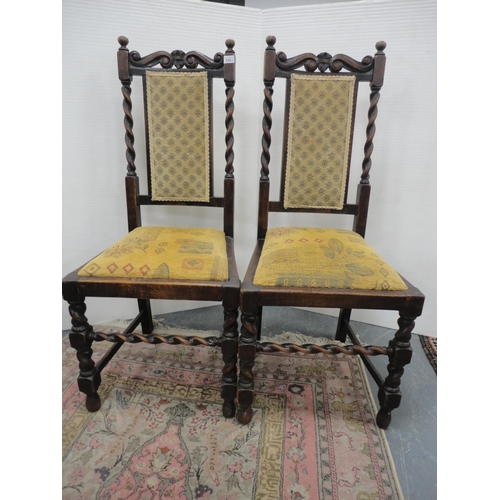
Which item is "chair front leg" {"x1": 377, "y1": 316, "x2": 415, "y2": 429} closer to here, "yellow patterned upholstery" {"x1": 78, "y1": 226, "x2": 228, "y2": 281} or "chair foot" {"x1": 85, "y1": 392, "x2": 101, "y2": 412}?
"yellow patterned upholstery" {"x1": 78, "y1": 226, "x2": 228, "y2": 281}

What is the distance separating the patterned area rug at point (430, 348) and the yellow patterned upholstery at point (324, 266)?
2.55 feet

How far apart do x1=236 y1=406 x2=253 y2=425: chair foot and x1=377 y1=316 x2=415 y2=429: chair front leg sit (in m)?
0.49

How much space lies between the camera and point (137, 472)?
98 cm

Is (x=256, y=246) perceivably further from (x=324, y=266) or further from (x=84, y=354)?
(x=84, y=354)

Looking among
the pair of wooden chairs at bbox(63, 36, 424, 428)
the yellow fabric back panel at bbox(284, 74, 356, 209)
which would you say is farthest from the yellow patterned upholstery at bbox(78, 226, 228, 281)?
the yellow fabric back panel at bbox(284, 74, 356, 209)

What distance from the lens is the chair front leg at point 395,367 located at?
104cm

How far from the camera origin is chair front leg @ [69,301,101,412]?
1.10 m

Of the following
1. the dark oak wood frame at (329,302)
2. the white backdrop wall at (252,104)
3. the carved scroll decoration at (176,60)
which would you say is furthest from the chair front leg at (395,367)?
the carved scroll decoration at (176,60)

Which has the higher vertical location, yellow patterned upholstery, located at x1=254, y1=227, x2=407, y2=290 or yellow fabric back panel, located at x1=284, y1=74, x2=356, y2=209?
yellow fabric back panel, located at x1=284, y1=74, x2=356, y2=209

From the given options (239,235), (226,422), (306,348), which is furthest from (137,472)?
(239,235)

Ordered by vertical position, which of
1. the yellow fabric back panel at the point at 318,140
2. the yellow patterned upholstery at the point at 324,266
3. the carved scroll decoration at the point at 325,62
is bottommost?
the yellow patterned upholstery at the point at 324,266

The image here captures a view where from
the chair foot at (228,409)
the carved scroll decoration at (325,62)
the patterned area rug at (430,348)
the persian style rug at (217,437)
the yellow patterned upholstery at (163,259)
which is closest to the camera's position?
the persian style rug at (217,437)

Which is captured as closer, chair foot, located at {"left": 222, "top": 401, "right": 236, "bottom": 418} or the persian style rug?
the persian style rug

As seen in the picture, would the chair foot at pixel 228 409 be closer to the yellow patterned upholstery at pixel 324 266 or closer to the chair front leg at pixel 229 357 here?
the chair front leg at pixel 229 357
